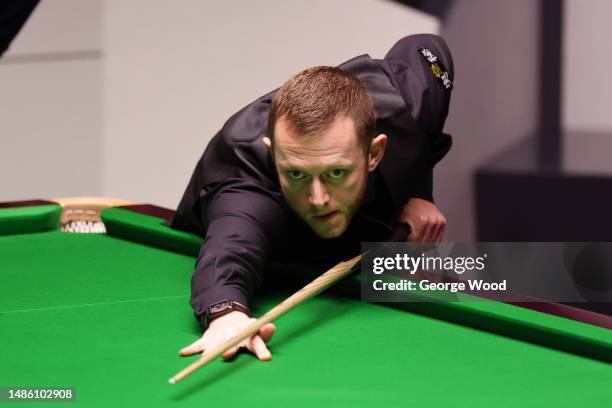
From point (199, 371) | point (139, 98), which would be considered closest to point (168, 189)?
point (139, 98)

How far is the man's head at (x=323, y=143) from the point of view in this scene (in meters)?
2.30

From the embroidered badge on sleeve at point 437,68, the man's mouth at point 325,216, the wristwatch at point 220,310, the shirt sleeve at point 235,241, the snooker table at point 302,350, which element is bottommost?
the snooker table at point 302,350

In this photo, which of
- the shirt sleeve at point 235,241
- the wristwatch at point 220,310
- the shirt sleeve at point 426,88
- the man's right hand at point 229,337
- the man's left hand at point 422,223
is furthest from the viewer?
the shirt sleeve at point 426,88

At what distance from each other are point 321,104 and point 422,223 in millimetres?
698

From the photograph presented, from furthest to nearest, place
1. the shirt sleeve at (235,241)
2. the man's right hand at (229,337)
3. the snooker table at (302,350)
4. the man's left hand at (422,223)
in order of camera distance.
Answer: the man's left hand at (422,223) < the shirt sleeve at (235,241) < the man's right hand at (229,337) < the snooker table at (302,350)

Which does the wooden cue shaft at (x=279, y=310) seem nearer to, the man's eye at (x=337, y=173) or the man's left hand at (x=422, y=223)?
the man's eye at (x=337, y=173)

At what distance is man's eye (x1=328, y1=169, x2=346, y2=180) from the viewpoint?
233 centimetres

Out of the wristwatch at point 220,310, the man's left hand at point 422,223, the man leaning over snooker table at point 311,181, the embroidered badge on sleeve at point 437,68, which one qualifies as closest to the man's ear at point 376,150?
the man leaning over snooker table at point 311,181

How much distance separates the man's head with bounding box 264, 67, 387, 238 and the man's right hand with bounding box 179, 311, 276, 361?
38 centimetres

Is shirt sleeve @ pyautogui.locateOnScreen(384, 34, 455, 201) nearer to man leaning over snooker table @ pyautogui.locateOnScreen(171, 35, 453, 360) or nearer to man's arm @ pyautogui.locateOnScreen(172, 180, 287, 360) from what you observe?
man leaning over snooker table @ pyautogui.locateOnScreen(171, 35, 453, 360)

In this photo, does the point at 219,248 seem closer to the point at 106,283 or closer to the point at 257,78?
the point at 106,283

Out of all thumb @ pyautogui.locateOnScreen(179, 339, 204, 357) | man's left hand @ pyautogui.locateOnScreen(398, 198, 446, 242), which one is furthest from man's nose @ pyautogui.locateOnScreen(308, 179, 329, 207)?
man's left hand @ pyautogui.locateOnScreen(398, 198, 446, 242)

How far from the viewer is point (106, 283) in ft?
8.70

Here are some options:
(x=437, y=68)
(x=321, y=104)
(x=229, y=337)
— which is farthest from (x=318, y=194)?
(x=437, y=68)
